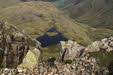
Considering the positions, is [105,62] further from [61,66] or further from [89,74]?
[61,66]

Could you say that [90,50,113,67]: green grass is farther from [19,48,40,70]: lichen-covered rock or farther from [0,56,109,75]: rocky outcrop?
[19,48,40,70]: lichen-covered rock

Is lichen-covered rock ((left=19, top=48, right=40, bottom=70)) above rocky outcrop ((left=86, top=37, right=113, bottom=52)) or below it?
below

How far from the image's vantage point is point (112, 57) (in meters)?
30.7

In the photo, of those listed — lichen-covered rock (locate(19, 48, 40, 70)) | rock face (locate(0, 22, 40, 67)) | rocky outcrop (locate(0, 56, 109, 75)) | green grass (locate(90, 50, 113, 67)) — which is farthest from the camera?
rock face (locate(0, 22, 40, 67))

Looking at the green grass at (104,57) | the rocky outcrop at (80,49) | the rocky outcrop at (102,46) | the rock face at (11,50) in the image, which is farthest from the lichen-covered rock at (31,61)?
the green grass at (104,57)

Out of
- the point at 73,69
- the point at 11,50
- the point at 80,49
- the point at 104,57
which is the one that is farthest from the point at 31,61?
the point at 104,57

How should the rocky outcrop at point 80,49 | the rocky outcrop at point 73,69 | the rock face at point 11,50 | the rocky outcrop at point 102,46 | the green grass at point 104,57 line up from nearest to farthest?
the rocky outcrop at point 73,69 < the green grass at point 104,57 < the rocky outcrop at point 102,46 < the rocky outcrop at point 80,49 < the rock face at point 11,50

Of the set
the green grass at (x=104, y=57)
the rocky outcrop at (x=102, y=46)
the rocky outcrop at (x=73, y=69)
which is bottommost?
the rocky outcrop at (x=73, y=69)

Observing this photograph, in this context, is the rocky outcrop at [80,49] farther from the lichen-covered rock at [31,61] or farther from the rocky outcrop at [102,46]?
the lichen-covered rock at [31,61]

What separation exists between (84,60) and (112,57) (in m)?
6.96

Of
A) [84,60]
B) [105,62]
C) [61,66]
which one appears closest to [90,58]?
[84,60]

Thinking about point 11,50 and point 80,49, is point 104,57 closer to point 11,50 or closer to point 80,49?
point 80,49

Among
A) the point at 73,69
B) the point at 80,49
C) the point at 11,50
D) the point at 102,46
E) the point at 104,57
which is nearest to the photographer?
the point at 73,69

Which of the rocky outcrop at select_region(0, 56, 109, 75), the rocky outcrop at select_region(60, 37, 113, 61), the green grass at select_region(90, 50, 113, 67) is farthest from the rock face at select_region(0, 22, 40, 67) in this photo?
the green grass at select_region(90, 50, 113, 67)
